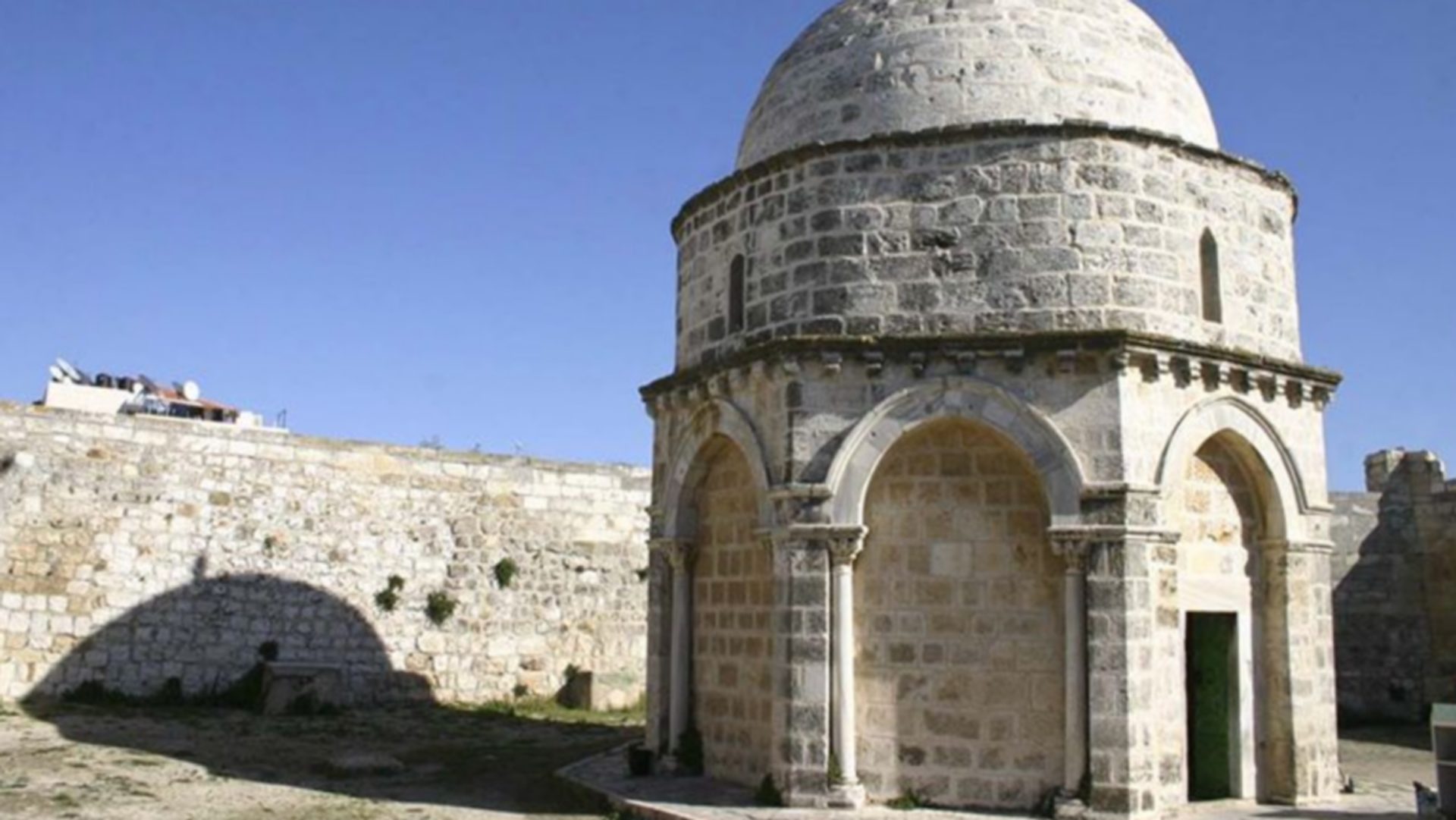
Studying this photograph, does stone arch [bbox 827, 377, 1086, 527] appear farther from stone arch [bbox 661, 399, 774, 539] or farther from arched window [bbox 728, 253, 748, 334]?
arched window [bbox 728, 253, 748, 334]

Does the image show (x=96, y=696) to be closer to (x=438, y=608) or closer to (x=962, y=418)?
(x=438, y=608)

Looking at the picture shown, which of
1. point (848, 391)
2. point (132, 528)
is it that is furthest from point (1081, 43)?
point (132, 528)

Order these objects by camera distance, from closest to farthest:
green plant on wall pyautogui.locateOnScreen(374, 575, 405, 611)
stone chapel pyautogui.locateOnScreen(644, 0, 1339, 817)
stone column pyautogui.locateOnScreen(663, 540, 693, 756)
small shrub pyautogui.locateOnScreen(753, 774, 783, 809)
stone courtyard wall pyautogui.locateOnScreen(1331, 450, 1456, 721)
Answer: stone chapel pyautogui.locateOnScreen(644, 0, 1339, 817) < small shrub pyautogui.locateOnScreen(753, 774, 783, 809) < stone column pyautogui.locateOnScreen(663, 540, 693, 756) < stone courtyard wall pyautogui.locateOnScreen(1331, 450, 1456, 721) < green plant on wall pyautogui.locateOnScreen(374, 575, 405, 611)

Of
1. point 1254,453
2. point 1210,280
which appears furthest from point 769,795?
point 1210,280

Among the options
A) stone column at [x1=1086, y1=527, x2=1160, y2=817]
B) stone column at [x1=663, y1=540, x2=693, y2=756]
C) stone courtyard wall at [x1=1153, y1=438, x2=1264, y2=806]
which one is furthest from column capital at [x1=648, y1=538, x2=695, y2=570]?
stone courtyard wall at [x1=1153, y1=438, x2=1264, y2=806]

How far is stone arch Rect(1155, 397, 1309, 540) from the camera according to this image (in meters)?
10.3

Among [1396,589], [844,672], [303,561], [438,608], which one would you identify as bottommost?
[844,672]

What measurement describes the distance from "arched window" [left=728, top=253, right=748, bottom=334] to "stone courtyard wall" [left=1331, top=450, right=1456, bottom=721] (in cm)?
1245

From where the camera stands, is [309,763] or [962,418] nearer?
[962,418]

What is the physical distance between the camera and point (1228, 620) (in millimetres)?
10867

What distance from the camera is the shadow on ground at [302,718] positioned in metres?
12.8

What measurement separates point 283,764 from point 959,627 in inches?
307

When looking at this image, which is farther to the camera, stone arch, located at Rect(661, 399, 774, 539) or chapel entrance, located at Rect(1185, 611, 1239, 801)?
stone arch, located at Rect(661, 399, 774, 539)

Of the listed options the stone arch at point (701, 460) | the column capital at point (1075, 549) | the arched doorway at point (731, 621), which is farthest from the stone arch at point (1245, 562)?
the arched doorway at point (731, 621)
